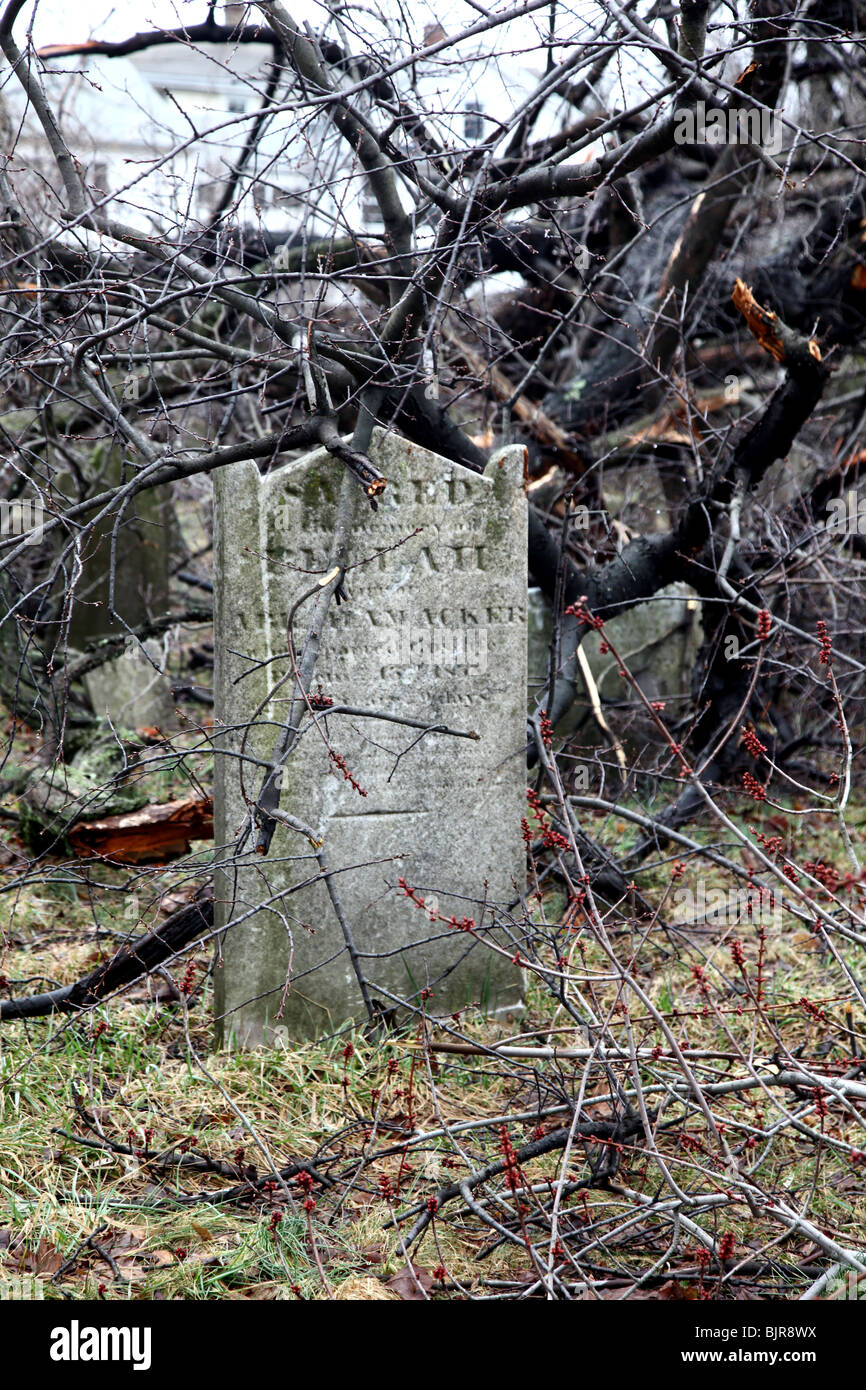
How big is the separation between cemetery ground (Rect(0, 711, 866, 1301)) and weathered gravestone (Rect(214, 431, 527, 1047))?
0.77 ft

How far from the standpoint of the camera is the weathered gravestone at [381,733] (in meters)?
3.70

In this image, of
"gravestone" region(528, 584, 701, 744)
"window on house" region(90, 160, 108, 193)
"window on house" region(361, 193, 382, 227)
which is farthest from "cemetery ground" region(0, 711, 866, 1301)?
"window on house" region(361, 193, 382, 227)

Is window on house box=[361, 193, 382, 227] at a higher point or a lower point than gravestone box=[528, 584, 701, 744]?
higher

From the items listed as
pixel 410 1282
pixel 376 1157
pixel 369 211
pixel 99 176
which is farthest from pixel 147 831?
pixel 99 176

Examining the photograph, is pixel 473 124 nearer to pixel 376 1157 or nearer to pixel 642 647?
pixel 642 647

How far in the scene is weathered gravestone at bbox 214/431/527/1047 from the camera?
3699 mm

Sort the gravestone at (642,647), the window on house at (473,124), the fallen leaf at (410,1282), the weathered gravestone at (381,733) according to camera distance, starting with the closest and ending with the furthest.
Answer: the fallen leaf at (410,1282) < the weathered gravestone at (381,733) < the window on house at (473,124) < the gravestone at (642,647)

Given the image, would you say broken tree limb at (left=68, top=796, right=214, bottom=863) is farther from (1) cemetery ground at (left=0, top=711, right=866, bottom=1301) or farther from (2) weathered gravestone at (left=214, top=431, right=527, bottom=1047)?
(2) weathered gravestone at (left=214, top=431, right=527, bottom=1047)

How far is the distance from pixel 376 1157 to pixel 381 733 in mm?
1500

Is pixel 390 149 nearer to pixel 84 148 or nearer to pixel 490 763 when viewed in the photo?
pixel 490 763

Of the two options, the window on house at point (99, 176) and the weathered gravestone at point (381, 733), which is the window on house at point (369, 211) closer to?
the window on house at point (99, 176)

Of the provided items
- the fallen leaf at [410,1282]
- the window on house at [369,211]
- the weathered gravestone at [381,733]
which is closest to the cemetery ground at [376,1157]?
the fallen leaf at [410,1282]

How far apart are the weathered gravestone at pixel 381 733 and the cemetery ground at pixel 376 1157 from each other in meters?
0.24

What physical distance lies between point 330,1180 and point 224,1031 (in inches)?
37.0
